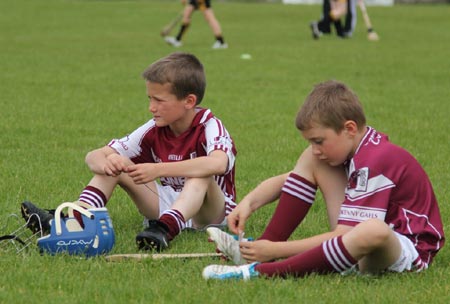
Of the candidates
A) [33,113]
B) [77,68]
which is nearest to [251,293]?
[33,113]

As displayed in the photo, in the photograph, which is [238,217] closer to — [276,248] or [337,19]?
[276,248]

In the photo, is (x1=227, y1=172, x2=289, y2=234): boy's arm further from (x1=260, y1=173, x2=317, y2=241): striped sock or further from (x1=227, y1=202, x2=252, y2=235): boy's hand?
(x1=260, y1=173, x2=317, y2=241): striped sock

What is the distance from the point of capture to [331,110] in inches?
173

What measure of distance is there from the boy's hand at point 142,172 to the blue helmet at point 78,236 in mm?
420

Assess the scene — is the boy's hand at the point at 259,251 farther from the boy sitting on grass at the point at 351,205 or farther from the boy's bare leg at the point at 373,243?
the boy's bare leg at the point at 373,243

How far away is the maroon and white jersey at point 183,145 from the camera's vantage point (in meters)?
5.53

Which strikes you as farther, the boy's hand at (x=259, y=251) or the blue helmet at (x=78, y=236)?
the blue helmet at (x=78, y=236)

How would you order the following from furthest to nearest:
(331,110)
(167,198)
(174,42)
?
1. (174,42)
2. (167,198)
3. (331,110)

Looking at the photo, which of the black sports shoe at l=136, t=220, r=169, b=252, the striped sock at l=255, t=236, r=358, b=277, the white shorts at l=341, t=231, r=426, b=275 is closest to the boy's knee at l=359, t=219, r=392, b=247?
the striped sock at l=255, t=236, r=358, b=277

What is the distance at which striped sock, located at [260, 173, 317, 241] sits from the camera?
4.63m

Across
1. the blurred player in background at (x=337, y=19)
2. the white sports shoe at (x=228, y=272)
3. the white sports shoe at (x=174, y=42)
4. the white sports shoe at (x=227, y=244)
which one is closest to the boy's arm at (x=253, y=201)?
the white sports shoe at (x=227, y=244)

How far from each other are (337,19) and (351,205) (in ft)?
62.3

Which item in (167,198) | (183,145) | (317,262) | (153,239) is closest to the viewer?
(317,262)

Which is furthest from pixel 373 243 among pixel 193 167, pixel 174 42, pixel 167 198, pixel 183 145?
pixel 174 42
